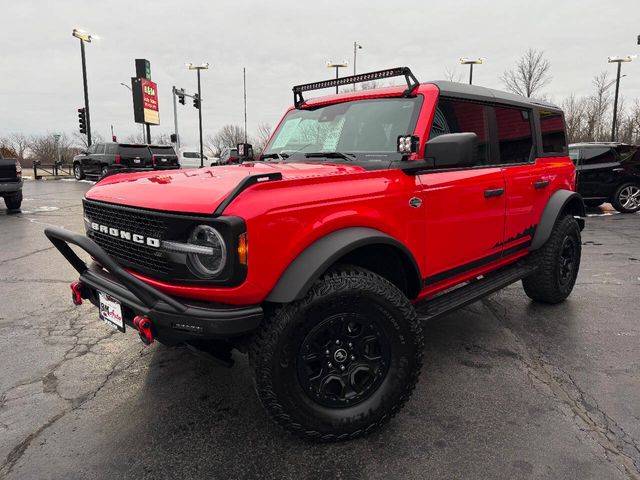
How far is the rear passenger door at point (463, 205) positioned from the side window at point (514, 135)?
197 millimetres

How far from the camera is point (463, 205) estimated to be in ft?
9.86

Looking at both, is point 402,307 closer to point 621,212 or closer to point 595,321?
point 595,321

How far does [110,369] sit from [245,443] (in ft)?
4.41

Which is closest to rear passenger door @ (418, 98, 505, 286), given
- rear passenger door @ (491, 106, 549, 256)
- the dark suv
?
rear passenger door @ (491, 106, 549, 256)

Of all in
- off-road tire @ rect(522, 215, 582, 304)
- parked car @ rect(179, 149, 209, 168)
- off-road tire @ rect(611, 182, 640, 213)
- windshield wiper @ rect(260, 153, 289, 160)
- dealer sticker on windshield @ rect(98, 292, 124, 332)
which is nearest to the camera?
dealer sticker on windshield @ rect(98, 292, 124, 332)

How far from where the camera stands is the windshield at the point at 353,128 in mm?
2973

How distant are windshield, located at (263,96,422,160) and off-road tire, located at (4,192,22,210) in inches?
376

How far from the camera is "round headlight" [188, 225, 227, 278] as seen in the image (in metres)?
1.98

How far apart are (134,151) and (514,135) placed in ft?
55.1

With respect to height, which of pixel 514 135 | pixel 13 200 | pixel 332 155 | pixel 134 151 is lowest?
pixel 13 200

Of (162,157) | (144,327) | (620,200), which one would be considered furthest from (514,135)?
(162,157)

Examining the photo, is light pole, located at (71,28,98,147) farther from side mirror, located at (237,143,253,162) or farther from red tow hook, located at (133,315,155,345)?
red tow hook, located at (133,315,155,345)

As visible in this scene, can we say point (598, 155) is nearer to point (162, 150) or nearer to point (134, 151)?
point (162, 150)

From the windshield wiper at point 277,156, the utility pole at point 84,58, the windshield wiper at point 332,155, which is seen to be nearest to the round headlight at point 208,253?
the windshield wiper at point 332,155
